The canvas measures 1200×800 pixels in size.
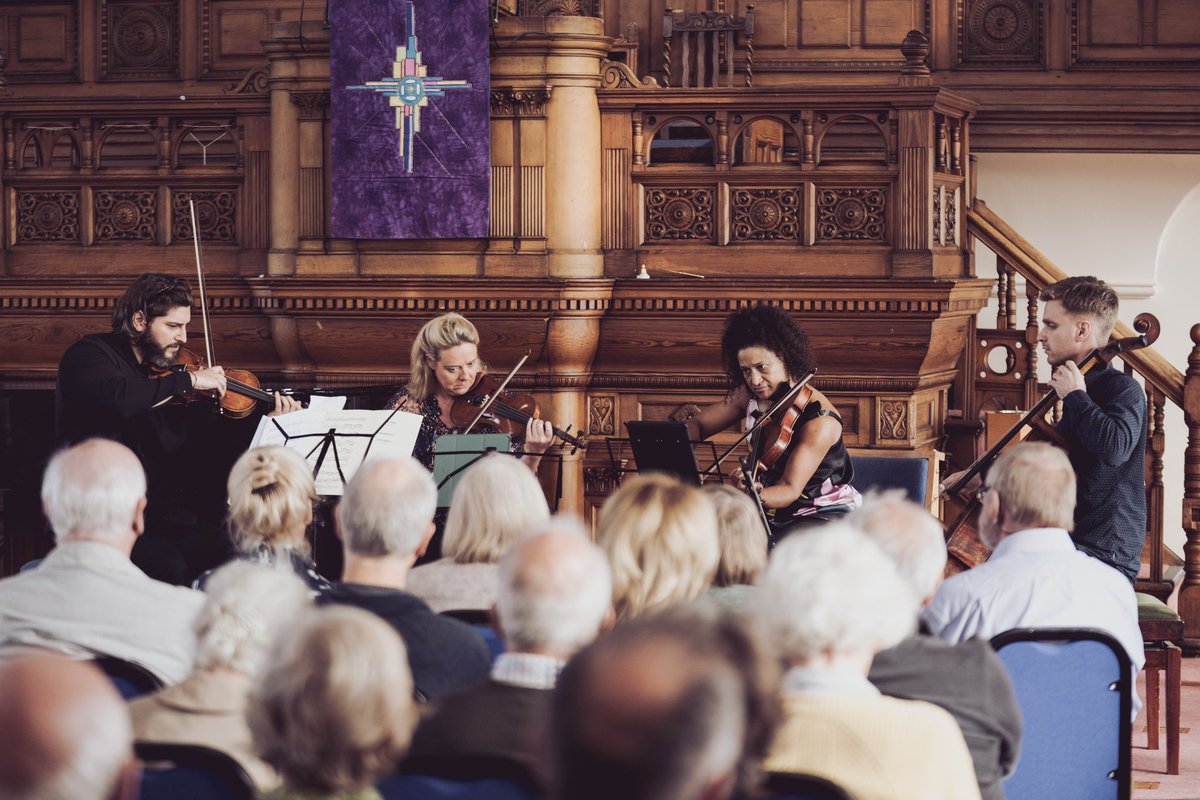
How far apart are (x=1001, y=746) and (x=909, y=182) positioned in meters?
3.80

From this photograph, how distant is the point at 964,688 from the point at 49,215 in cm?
536

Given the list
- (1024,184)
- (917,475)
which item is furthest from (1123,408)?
(1024,184)

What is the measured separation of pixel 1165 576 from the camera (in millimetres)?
7035

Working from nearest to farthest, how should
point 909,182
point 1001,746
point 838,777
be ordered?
point 838,777 < point 1001,746 < point 909,182

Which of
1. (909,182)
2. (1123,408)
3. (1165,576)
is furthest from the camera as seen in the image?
(1165,576)

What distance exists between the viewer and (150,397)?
5.56m

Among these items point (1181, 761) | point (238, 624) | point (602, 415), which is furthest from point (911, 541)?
point (602, 415)

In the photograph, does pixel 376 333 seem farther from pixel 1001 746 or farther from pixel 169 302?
pixel 1001 746

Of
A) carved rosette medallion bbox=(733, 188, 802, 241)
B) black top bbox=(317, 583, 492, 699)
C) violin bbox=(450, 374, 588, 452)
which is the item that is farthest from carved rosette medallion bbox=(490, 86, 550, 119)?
black top bbox=(317, 583, 492, 699)

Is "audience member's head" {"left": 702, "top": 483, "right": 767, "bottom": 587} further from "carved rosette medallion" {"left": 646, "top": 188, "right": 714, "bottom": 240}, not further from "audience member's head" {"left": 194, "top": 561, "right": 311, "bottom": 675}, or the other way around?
"carved rosette medallion" {"left": 646, "top": 188, "right": 714, "bottom": 240}

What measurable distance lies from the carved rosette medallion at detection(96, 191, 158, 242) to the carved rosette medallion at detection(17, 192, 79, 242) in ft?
A: 0.40

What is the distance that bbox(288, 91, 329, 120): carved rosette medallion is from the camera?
6734 mm

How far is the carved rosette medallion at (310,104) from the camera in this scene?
6.73 m

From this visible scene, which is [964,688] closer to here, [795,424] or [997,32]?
[795,424]
